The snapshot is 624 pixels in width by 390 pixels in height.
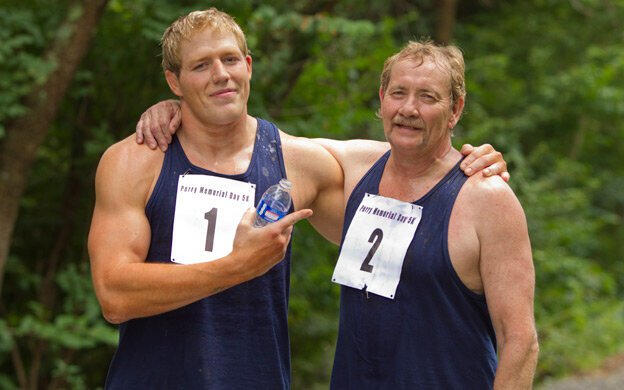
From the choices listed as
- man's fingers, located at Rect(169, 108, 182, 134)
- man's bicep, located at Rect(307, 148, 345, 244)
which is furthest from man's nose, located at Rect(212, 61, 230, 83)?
man's bicep, located at Rect(307, 148, 345, 244)

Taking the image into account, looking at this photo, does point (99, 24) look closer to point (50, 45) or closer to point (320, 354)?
point (50, 45)

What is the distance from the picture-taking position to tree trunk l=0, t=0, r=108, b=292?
5734 millimetres

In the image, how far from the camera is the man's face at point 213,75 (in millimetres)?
3611

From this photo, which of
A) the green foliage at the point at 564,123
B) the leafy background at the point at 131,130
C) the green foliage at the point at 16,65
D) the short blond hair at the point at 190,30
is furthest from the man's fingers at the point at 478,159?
the green foliage at the point at 564,123

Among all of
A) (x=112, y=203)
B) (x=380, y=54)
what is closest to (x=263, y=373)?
(x=112, y=203)

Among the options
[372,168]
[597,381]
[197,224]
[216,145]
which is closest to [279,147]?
[216,145]

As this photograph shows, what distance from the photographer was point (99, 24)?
6367 millimetres

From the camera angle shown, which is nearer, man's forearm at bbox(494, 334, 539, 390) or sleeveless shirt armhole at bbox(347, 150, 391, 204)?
man's forearm at bbox(494, 334, 539, 390)

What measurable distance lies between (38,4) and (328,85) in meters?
2.22

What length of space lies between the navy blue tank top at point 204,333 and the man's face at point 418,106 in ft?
1.65

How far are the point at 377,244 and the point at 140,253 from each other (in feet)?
2.72

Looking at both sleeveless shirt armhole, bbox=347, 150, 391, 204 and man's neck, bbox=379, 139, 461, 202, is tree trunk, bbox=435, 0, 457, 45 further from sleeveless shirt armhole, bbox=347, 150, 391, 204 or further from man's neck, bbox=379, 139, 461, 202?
man's neck, bbox=379, 139, 461, 202

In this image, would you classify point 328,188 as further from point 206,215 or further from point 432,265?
point 432,265

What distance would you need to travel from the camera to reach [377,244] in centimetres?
353
